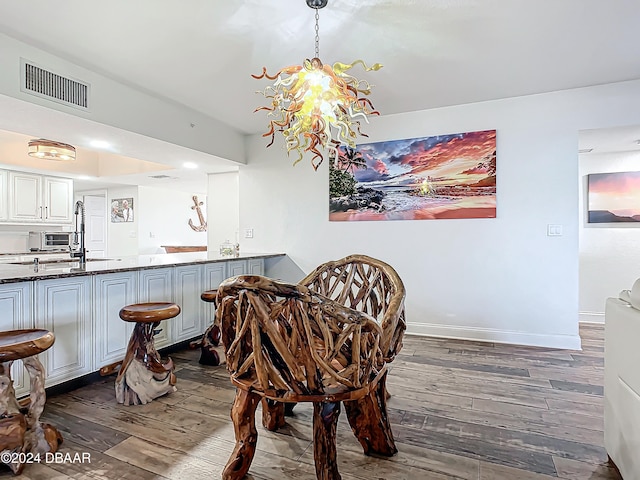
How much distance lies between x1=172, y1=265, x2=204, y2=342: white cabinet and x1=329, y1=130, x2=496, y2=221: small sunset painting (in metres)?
1.73

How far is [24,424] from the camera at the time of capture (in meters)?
1.74

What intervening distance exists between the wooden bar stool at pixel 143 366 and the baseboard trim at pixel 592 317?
472 cm

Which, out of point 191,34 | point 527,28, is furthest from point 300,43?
point 527,28

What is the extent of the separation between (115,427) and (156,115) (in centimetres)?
277

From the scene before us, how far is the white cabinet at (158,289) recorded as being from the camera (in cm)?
307

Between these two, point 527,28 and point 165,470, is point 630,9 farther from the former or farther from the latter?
point 165,470

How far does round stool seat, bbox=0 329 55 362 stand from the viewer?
1.66 meters

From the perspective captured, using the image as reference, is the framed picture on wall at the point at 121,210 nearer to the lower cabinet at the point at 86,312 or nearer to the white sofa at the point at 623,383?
the lower cabinet at the point at 86,312

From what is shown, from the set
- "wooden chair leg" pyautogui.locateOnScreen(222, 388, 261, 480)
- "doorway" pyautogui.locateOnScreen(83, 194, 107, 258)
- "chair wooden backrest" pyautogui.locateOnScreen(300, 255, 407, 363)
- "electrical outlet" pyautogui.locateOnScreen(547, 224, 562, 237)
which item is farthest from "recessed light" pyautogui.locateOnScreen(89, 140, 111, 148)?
"doorway" pyautogui.locateOnScreen(83, 194, 107, 258)

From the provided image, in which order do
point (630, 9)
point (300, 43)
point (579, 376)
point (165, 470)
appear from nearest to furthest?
1. point (165, 470)
2. point (630, 9)
3. point (300, 43)
4. point (579, 376)

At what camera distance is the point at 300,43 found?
8.65 ft

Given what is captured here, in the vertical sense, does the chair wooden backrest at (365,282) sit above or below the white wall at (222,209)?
below

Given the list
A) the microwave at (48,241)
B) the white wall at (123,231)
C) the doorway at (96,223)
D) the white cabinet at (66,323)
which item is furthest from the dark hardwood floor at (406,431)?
the doorway at (96,223)

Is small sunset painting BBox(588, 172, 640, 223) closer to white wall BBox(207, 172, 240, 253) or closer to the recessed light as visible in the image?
white wall BBox(207, 172, 240, 253)
